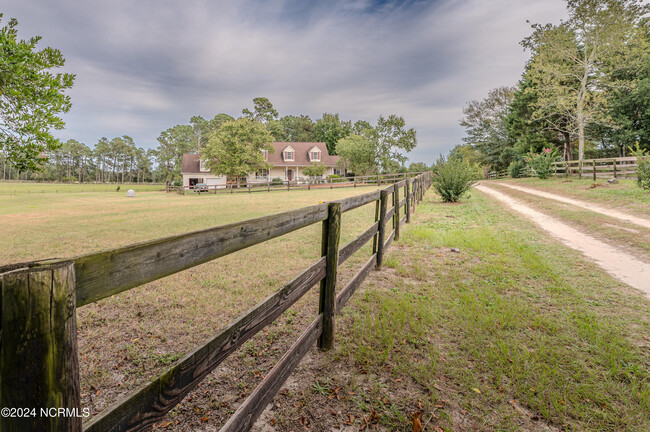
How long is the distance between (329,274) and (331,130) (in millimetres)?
55544

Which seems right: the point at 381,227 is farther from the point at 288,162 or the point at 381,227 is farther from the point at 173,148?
the point at 173,148

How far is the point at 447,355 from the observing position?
2.69 m

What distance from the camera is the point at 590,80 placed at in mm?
24281

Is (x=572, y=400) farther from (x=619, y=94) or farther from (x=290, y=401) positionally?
(x=619, y=94)

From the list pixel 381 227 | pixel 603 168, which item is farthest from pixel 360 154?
pixel 381 227

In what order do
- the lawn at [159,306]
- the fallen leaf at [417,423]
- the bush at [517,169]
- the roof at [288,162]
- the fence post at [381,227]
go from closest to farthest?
the fallen leaf at [417,423], the lawn at [159,306], the fence post at [381,227], the bush at [517,169], the roof at [288,162]

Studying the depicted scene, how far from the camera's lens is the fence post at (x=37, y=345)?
739 mm

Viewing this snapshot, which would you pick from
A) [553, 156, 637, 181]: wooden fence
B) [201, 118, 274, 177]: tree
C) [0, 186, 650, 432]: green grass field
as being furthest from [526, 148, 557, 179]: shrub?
[201, 118, 274, 177]: tree

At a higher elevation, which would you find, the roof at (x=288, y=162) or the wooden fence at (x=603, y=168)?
the roof at (x=288, y=162)

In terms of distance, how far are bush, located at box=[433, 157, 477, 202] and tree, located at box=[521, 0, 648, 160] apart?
643 inches

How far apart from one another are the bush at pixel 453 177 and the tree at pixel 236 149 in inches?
1002

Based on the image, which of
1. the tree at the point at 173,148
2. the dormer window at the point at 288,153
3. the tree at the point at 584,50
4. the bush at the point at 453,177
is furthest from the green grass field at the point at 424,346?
the tree at the point at 173,148

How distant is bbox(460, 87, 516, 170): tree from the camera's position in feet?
129

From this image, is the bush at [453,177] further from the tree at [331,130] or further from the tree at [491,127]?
the tree at [331,130]
